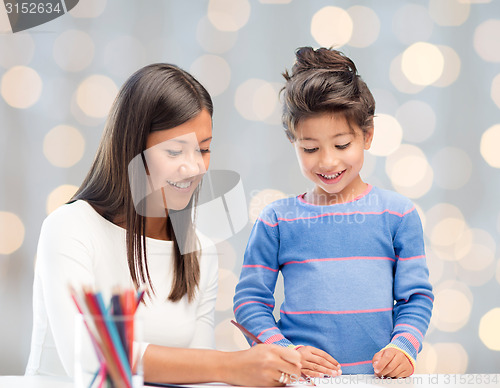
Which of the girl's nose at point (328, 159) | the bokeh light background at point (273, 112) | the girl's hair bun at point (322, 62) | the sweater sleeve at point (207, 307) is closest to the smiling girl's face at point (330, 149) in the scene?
the girl's nose at point (328, 159)

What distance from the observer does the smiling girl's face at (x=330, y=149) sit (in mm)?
1094

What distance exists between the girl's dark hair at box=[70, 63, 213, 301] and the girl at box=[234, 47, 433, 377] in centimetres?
19

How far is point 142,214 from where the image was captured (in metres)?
1.03

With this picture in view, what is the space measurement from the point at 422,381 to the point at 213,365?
0.33 meters

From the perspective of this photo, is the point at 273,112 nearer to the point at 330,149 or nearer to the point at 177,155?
the point at 330,149

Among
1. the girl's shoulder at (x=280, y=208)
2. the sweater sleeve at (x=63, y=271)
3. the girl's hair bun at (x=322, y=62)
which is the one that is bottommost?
the sweater sleeve at (x=63, y=271)

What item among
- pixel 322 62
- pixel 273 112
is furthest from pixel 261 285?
pixel 273 112

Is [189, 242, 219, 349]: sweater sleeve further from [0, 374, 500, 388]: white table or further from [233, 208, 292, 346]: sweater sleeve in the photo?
[0, 374, 500, 388]: white table

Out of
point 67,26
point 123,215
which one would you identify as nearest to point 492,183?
point 123,215

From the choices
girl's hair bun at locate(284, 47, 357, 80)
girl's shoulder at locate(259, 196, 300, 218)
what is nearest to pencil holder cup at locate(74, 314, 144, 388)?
girl's shoulder at locate(259, 196, 300, 218)

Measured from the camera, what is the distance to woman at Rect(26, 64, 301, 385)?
963 millimetres

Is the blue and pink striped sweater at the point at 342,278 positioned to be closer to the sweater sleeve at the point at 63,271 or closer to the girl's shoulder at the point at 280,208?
the girl's shoulder at the point at 280,208

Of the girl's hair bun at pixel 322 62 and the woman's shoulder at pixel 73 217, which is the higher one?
the girl's hair bun at pixel 322 62

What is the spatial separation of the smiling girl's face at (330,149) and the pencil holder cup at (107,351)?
1.89 feet
